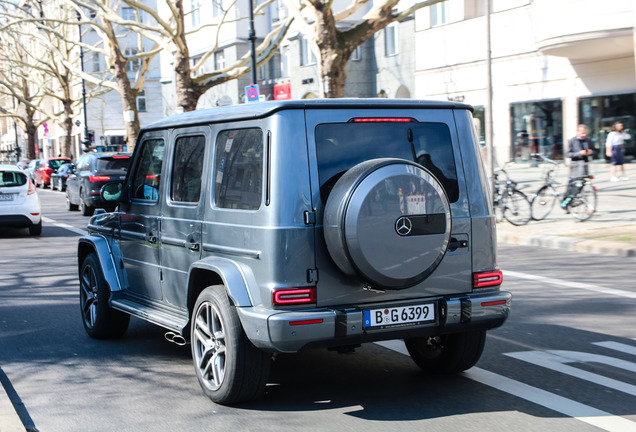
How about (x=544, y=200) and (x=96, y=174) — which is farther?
(x=96, y=174)

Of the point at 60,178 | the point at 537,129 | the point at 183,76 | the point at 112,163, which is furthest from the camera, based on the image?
the point at 60,178

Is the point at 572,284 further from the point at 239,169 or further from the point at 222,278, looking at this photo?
the point at 222,278

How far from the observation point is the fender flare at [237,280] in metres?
4.75

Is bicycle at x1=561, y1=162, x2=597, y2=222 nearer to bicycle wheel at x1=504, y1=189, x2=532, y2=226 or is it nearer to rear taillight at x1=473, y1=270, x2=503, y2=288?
bicycle wheel at x1=504, y1=189, x2=532, y2=226

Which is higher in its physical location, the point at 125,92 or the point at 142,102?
the point at 142,102

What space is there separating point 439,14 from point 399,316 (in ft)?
101

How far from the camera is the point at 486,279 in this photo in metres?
5.19

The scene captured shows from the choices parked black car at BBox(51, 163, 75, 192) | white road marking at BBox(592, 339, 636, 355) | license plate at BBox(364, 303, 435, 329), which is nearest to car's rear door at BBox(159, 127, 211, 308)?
Answer: license plate at BBox(364, 303, 435, 329)

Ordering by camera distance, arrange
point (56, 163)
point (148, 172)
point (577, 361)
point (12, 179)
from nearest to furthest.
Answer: point (577, 361) < point (148, 172) < point (12, 179) < point (56, 163)

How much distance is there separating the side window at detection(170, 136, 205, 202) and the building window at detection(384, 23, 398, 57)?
3373 centimetres

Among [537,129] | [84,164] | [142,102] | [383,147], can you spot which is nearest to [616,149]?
[537,129]

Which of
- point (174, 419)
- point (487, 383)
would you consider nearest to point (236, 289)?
point (174, 419)

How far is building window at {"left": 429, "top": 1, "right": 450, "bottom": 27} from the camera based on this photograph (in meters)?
33.6

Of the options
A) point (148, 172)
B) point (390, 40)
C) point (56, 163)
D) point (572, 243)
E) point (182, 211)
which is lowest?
point (572, 243)
